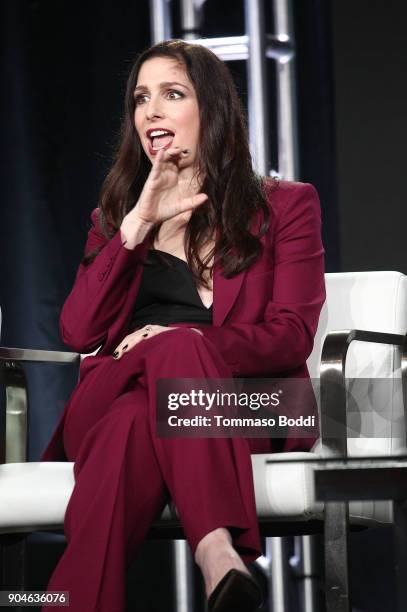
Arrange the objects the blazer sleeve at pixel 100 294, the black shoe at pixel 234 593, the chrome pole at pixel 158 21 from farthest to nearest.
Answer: the chrome pole at pixel 158 21, the blazer sleeve at pixel 100 294, the black shoe at pixel 234 593

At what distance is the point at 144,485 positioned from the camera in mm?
1644

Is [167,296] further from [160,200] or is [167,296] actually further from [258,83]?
[258,83]

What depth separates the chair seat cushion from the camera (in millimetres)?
1751

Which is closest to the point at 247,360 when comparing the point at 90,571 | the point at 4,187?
the point at 90,571

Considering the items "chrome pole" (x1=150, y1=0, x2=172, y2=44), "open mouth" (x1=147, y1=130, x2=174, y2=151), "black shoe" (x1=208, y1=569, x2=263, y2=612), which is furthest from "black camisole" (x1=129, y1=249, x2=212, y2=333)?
"chrome pole" (x1=150, y1=0, x2=172, y2=44)

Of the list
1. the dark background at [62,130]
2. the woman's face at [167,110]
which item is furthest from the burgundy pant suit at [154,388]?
the dark background at [62,130]

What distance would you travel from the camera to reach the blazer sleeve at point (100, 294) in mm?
1962

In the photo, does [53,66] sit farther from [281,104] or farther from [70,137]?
[281,104]

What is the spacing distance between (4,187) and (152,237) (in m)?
1.21

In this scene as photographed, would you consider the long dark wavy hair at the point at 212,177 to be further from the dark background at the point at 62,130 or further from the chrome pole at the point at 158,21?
the dark background at the point at 62,130

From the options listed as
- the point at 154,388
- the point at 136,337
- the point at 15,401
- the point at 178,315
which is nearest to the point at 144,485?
the point at 154,388

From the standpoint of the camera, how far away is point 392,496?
4.07 ft

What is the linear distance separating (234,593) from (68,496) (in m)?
0.45

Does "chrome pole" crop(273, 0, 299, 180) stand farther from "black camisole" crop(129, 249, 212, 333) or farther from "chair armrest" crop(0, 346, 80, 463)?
"chair armrest" crop(0, 346, 80, 463)
